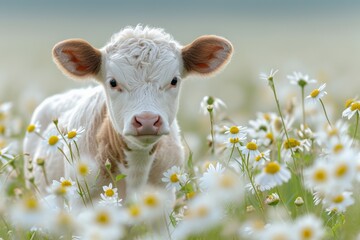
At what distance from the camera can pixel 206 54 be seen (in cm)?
690

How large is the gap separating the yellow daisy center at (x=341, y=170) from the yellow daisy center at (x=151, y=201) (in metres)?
0.88

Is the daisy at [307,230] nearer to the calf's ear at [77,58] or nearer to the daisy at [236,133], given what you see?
the daisy at [236,133]

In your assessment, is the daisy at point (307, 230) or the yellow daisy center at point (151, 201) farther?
the yellow daisy center at point (151, 201)

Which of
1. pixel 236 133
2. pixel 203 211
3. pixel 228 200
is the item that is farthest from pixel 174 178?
pixel 203 211

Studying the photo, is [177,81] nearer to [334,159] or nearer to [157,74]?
[157,74]

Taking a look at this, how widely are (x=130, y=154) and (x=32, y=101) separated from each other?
4.74 metres

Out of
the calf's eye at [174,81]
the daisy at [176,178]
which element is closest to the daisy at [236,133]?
the daisy at [176,178]

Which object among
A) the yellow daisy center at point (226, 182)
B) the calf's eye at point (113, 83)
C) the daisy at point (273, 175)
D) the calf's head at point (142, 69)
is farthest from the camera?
the calf's eye at point (113, 83)

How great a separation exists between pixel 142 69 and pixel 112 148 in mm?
684

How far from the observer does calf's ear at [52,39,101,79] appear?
263 inches

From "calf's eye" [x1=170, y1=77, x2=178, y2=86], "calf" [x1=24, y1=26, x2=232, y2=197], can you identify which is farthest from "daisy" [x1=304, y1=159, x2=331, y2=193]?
"calf's eye" [x1=170, y1=77, x2=178, y2=86]

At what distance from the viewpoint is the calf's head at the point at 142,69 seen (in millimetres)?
5910

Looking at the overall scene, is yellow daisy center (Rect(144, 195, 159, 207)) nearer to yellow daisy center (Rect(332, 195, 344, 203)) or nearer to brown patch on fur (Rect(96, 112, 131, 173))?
yellow daisy center (Rect(332, 195, 344, 203))

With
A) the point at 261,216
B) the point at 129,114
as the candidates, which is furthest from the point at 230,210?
the point at 129,114
